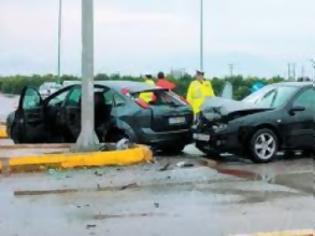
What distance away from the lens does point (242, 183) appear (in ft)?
37.2

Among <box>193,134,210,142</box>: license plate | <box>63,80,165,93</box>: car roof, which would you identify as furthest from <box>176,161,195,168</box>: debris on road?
<box>63,80,165,93</box>: car roof

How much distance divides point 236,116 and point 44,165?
366 centimetres

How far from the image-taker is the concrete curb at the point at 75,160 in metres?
12.6

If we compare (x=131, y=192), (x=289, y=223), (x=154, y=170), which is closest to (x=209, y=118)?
(x=154, y=170)

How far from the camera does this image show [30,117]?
51.3 feet

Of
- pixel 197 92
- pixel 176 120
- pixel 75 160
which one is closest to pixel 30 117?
pixel 176 120

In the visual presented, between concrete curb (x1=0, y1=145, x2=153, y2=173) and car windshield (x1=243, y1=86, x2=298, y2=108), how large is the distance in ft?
8.79

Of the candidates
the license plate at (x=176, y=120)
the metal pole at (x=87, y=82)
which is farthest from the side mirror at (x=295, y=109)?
the metal pole at (x=87, y=82)

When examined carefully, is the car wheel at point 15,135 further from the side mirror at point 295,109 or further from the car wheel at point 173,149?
the side mirror at point 295,109

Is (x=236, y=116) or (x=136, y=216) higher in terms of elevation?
(x=236, y=116)

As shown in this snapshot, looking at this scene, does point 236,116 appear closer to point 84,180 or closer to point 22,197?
point 84,180

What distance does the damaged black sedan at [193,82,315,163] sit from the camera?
46.2 feet

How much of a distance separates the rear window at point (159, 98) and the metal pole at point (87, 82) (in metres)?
1.46

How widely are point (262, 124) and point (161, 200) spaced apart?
4.73 meters
